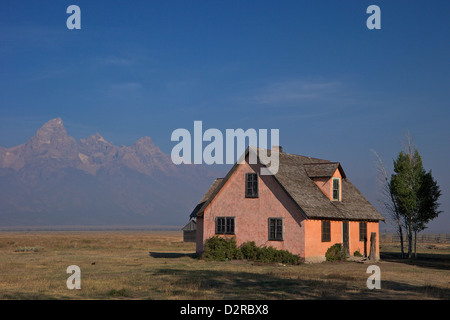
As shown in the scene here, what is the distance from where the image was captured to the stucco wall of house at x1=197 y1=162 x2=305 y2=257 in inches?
1334

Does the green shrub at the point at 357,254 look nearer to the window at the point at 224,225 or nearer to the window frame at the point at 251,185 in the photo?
the window frame at the point at 251,185

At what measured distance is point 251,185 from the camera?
120 ft

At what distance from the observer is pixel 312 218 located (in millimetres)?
33906

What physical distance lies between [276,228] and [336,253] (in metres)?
4.72

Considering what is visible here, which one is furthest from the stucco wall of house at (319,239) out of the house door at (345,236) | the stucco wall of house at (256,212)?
the stucco wall of house at (256,212)

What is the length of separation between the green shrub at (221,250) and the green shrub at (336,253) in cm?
599

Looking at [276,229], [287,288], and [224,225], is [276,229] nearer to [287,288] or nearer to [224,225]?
[224,225]

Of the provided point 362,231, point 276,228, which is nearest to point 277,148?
point 276,228

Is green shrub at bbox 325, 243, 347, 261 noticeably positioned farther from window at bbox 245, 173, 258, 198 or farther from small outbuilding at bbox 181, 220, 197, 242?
small outbuilding at bbox 181, 220, 197, 242

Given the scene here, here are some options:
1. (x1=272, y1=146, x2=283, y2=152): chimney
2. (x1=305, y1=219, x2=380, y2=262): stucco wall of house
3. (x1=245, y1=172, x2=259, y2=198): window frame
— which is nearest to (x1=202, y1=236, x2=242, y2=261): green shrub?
(x1=245, y1=172, x2=259, y2=198): window frame

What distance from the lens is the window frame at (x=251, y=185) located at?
36.2m
